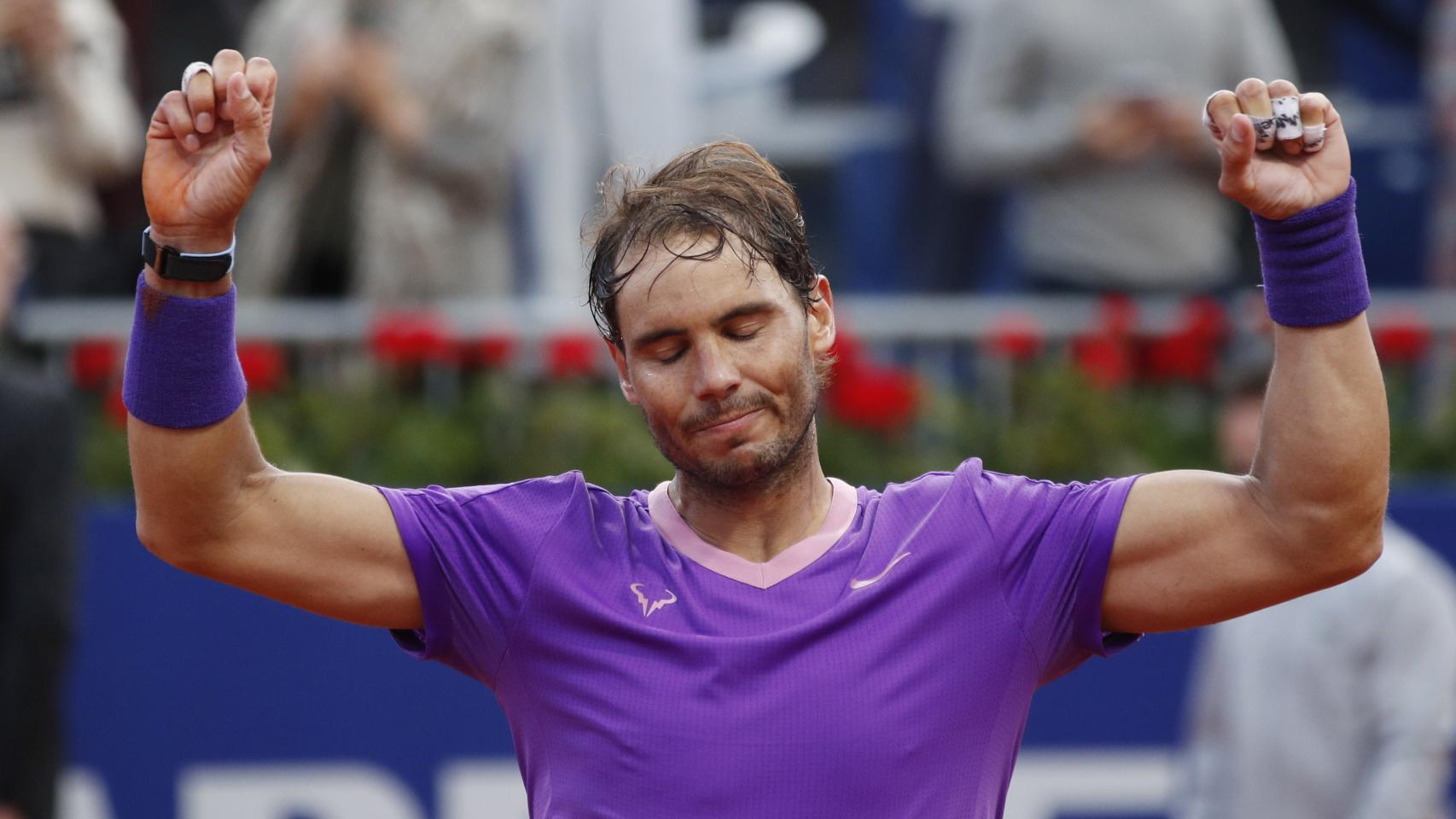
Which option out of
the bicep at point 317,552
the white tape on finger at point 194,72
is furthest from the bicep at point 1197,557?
the white tape on finger at point 194,72

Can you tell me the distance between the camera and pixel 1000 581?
9.29ft

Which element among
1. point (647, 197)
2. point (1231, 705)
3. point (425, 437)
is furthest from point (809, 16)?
point (647, 197)

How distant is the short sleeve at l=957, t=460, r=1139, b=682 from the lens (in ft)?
9.25

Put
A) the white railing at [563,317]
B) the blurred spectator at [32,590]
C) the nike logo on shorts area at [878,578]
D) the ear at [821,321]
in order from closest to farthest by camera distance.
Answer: the nike logo on shorts area at [878,578]
the ear at [821,321]
the blurred spectator at [32,590]
the white railing at [563,317]

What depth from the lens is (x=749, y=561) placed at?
2900mm

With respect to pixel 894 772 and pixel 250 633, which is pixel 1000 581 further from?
pixel 250 633

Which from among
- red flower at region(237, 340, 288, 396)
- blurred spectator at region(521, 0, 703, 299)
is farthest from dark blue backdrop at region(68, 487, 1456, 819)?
blurred spectator at region(521, 0, 703, 299)

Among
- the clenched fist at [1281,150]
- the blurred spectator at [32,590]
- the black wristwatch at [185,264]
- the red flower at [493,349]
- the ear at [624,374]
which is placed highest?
the clenched fist at [1281,150]

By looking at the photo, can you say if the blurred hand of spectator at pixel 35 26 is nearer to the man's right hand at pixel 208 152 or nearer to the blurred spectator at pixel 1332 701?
the blurred spectator at pixel 1332 701

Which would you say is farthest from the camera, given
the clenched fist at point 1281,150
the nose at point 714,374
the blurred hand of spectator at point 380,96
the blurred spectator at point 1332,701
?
the blurred hand of spectator at point 380,96

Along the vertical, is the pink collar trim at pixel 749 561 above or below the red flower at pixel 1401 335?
above

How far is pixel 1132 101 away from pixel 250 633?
3.29 metres

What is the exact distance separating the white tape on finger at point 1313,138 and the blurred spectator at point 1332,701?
253 cm

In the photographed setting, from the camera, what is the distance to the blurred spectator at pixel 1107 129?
6.76 meters
